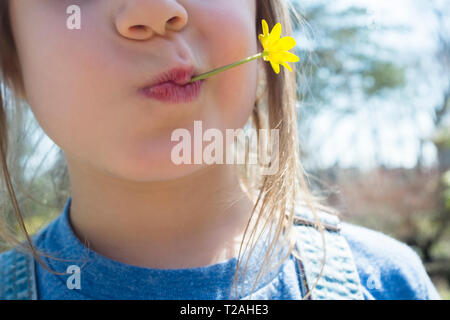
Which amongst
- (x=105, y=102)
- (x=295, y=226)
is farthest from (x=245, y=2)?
(x=295, y=226)

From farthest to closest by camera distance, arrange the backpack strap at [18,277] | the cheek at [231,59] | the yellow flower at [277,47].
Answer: the backpack strap at [18,277]
the cheek at [231,59]
the yellow flower at [277,47]

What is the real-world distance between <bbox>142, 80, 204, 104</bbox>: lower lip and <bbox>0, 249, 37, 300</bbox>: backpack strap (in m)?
0.40

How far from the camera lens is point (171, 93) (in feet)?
1.80

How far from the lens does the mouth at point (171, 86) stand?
0.55 metres

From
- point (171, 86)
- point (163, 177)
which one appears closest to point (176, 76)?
point (171, 86)

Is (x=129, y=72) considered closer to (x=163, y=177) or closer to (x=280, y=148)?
(x=163, y=177)

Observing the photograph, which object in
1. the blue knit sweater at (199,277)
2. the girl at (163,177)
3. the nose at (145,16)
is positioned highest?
the nose at (145,16)

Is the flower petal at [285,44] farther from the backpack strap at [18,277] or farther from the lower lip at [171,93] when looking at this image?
the backpack strap at [18,277]

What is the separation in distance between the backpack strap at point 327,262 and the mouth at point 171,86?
0.35 metres

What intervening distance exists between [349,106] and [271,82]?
402 cm

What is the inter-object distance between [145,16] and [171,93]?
10 centimetres

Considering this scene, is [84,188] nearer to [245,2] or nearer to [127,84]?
[127,84]

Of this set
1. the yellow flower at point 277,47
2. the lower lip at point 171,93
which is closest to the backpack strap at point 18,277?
the lower lip at point 171,93

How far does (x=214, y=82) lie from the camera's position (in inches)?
23.3
